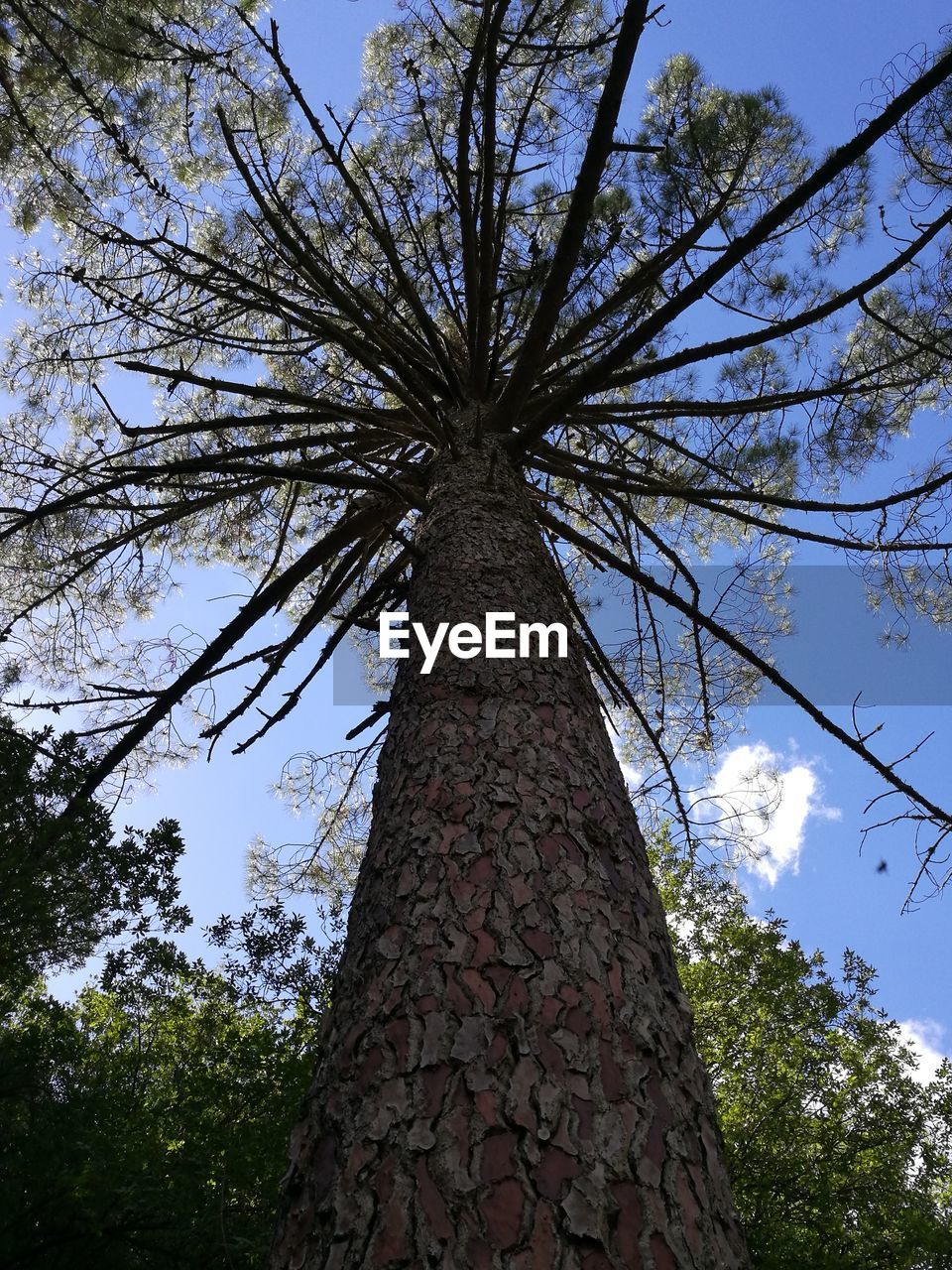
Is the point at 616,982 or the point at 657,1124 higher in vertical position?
the point at 616,982

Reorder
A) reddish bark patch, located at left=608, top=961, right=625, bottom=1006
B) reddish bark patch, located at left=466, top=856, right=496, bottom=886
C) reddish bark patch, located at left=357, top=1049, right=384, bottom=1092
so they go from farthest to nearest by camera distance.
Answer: reddish bark patch, located at left=466, top=856, right=496, bottom=886 < reddish bark patch, located at left=608, top=961, right=625, bottom=1006 < reddish bark patch, located at left=357, top=1049, right=384, bottom=1092

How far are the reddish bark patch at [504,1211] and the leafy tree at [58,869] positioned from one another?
147cm

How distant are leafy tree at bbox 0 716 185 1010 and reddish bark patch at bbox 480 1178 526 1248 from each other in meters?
1.47

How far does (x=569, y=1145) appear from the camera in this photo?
100cm

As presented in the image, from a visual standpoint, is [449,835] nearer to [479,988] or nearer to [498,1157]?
[479,988]

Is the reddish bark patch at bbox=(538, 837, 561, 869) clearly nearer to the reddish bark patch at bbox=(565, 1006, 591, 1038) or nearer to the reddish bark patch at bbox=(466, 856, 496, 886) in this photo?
the reddish bark patch at bbox=(466, 856, 496, 886)

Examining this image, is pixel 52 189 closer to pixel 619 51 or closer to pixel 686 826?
pixel 619 51

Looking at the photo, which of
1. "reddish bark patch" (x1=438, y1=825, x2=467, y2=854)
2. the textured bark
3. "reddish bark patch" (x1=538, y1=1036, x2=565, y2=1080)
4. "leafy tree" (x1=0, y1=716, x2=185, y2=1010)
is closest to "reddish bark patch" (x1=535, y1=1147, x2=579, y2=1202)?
the textured bark

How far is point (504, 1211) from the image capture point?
0.92m

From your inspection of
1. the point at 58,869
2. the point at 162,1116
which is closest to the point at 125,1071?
the point at 162,1116

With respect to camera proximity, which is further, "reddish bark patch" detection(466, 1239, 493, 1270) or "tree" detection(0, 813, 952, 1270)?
"tree" detection(0, 813, 952, 1270)

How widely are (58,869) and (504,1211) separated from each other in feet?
5.56

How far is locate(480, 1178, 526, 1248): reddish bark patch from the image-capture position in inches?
35.1

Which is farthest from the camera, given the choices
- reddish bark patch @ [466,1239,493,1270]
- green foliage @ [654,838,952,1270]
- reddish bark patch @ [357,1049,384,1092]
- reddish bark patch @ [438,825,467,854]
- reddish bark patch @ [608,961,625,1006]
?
green foliage @ [654,838,952,1270]
